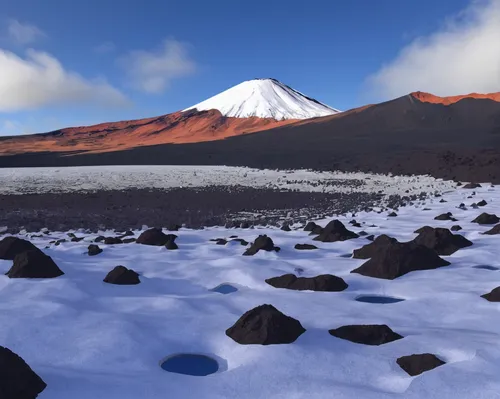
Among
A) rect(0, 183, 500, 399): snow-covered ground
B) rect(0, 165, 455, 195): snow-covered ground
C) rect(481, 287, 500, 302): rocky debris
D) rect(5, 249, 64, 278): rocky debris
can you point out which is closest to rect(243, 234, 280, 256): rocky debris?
rect(0, 183, 500, 399): snow-covered ground

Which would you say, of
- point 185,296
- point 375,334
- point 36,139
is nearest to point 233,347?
point 375,334

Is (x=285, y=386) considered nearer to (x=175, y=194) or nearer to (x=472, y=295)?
(x=472, y=295)

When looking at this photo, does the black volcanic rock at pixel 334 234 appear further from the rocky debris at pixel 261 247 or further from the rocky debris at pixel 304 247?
the rocky debris at pixel 261 247

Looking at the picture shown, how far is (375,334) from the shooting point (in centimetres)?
388

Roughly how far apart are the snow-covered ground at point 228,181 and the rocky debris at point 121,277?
49.0 ft

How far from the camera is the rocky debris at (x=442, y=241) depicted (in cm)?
701

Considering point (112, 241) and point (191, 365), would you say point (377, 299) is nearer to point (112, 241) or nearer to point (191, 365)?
point (191, 365)

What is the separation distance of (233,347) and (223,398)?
778 millimetres

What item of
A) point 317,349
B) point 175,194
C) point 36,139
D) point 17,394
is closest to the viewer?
point 17,394

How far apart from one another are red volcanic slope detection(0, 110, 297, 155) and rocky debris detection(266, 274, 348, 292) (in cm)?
7130

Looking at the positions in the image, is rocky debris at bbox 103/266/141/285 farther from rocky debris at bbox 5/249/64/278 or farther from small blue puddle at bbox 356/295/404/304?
small blue puddle at bbox 356/295/404/304

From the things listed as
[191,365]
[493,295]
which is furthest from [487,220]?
[191,365]

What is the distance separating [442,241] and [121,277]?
4.34 meters

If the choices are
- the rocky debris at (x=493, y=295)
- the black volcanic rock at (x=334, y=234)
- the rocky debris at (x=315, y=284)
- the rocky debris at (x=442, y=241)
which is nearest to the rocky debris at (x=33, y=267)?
the rocky debris at (x=315, y=284)
